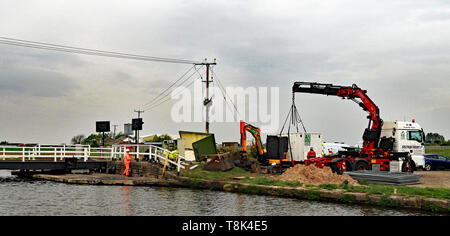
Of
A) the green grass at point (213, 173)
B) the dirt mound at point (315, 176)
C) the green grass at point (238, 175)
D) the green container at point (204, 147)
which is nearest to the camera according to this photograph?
the dirt mound at point (315, 176)

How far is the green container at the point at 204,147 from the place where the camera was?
3055 centimetres

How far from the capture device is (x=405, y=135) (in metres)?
27.7

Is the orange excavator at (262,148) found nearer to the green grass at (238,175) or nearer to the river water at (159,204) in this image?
the green grass at (238,175)

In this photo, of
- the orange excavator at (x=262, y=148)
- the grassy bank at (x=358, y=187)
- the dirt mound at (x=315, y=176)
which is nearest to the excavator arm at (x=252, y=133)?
the orange excavator at (x=262, y=148)

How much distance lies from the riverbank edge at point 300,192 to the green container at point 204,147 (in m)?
6.53

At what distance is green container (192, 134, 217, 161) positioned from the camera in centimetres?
3055

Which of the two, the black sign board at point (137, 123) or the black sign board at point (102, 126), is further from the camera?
the black sign board at point (102, 126)

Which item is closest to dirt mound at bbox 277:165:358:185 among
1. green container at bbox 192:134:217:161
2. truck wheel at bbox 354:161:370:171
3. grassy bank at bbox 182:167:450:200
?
grassy bank at bbox 182:167:450:200

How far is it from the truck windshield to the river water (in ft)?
46.1

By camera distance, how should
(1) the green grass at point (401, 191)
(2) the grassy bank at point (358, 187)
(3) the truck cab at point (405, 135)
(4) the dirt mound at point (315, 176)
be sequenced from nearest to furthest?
(1) the green grass at point (401, 191) → (2) the grassy bank at point (358, 187) → (4) the dirt mound at point (315, 176) → (3) the truck cab at point (405, 135)

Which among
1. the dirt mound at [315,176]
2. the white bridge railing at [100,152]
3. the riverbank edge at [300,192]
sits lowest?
the riverbank edge at [300,192]

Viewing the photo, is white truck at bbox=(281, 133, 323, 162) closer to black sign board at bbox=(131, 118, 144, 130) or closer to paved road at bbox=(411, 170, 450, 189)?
paved road at bbox=(411, 170, 450, 189)

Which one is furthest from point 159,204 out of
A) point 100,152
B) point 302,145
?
point 100,152
